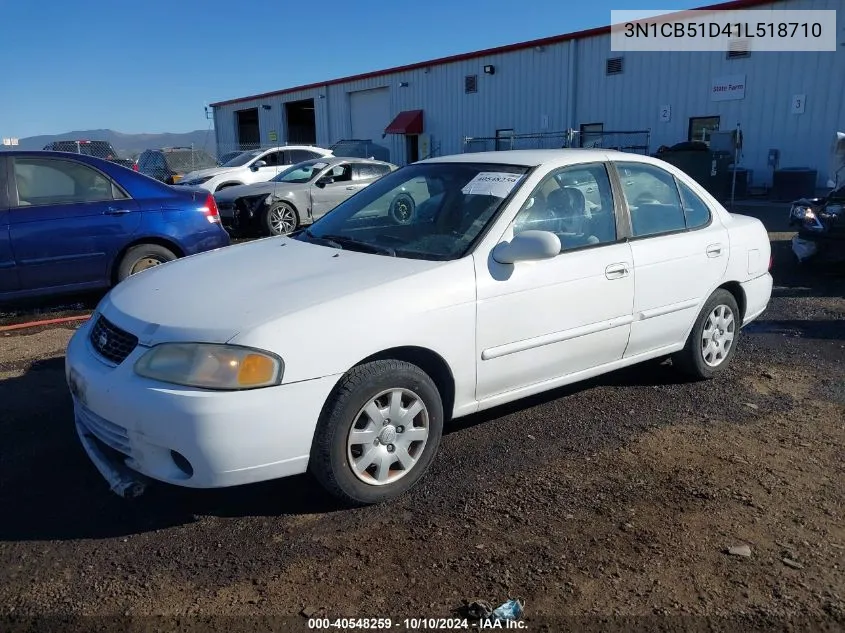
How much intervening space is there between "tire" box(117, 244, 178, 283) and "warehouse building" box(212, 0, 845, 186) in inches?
483

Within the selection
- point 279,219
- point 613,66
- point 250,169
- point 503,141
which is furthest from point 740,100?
point 279,219

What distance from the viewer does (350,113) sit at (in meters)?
33.1

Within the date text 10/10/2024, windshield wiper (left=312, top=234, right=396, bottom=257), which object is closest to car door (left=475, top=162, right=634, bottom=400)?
windshield wiper (left=312, top=234, right=396, bottom=257)

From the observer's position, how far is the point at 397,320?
10.2ft

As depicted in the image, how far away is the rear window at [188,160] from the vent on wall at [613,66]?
41.2 ft

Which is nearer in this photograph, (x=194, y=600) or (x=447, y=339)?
(x=194, y=600)

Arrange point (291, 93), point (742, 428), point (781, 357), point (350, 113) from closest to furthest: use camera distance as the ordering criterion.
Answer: point (742, 428)
point (781, 357)
point (350, 113)
point (291, 93)

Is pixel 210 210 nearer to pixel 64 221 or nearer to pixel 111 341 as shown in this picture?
pixel 64 221

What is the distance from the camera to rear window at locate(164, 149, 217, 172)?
20.6 meters

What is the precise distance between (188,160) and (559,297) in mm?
19972

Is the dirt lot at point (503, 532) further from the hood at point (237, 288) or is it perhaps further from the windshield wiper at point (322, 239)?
the windshield wiper at point (322, 239)

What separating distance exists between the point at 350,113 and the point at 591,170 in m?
30.5

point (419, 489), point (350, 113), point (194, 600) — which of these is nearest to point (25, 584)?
point (194, 600)

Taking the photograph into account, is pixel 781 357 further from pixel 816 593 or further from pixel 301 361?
pixel 301 361
